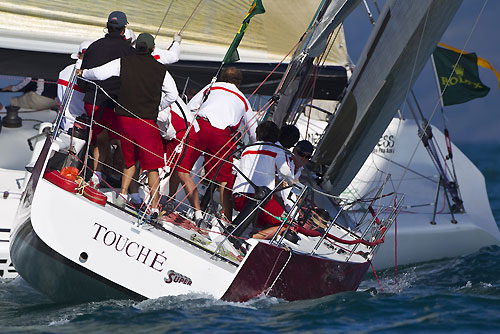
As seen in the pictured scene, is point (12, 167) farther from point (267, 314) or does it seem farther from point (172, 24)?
point (267, 314)

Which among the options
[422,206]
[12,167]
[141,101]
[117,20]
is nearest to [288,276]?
[141,101]

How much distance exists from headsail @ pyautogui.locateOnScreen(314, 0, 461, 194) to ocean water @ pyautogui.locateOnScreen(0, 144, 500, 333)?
4.88ft

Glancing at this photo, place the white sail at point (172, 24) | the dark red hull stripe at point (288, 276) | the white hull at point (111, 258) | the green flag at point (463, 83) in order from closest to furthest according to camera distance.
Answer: the white hull at point (111, 258) → the dark red hull stripe at point (288, 276) → the white sail at point (172, 24) → the green flag at point (463, 83)

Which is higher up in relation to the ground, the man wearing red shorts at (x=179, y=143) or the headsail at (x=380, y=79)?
the headsail at (x=380, y=79)

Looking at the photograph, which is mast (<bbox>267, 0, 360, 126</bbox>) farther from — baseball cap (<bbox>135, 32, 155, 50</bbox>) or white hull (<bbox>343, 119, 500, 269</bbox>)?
baseball cap (<bbox>135, 32, 155, 50</bbox>)

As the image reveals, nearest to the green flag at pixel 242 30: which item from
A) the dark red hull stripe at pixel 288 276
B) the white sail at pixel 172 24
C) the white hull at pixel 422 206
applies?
the white hull at pixel 422 206

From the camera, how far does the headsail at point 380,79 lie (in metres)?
5.83

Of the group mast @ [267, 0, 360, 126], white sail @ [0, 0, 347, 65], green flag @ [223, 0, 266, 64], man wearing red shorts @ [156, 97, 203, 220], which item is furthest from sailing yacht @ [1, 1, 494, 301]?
white sail @ [0, 0, 347, 65]

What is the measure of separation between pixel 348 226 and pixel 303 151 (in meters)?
1.26

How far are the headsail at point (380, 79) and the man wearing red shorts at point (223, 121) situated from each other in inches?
48.0

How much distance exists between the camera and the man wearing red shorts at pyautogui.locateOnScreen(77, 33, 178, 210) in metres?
4.76

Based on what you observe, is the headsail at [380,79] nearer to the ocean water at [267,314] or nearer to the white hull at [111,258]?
the ocean water at [267,314]

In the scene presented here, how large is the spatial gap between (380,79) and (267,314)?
7.90ft

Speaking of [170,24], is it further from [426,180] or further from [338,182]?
[426,180]
